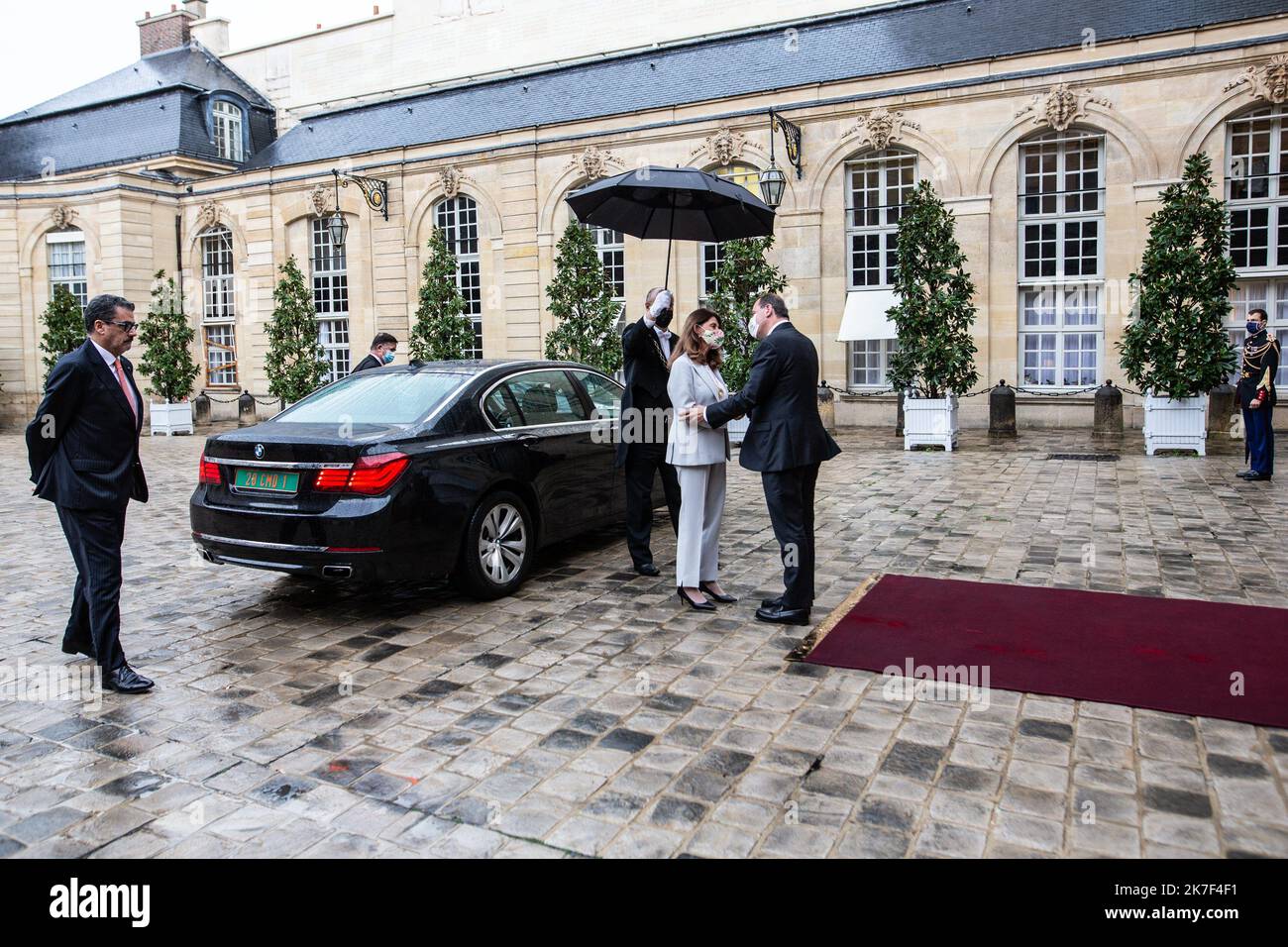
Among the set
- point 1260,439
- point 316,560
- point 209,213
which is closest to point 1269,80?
point 1260,439

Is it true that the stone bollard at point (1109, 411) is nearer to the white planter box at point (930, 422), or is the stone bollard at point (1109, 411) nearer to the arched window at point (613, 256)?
the white planter box at point (930, 422)

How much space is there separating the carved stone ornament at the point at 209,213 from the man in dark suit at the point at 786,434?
95.3 feet

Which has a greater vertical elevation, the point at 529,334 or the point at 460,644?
the point at 529,334

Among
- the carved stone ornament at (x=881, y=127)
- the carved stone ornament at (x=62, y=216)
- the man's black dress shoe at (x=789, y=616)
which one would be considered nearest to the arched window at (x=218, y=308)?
the carved stone ornament at (x=62, y=216)

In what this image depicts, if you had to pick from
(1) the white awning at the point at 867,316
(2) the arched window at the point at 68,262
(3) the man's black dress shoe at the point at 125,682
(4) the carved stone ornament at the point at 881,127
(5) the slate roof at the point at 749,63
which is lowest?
(3) the man's black dress shoe at the point at 125,682

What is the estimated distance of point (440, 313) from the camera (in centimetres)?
2397

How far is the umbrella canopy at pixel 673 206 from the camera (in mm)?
8320

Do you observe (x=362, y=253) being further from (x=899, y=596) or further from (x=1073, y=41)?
(x=899, y=596)

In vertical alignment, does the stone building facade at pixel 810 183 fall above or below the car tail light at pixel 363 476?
above

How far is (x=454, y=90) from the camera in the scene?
29.6m

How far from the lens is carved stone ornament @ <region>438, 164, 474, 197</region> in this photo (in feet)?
85.8

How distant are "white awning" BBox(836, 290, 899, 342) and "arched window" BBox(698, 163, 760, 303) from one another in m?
3.04
